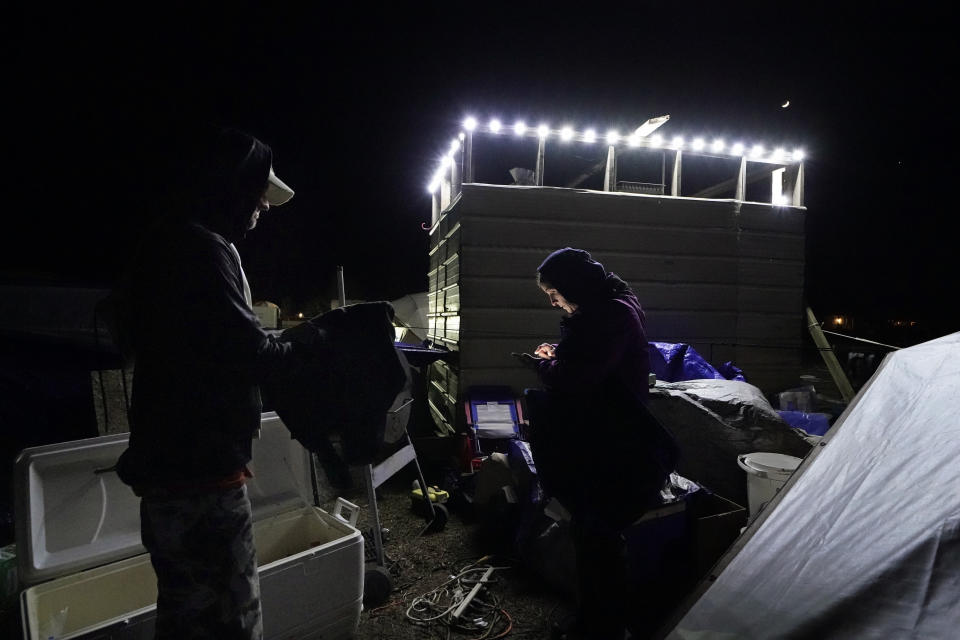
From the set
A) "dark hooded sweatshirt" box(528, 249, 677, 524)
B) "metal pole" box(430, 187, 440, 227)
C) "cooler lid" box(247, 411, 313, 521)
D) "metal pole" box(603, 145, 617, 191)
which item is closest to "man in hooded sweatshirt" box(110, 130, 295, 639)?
"cooler lid" box(247, 411, 313, 521)

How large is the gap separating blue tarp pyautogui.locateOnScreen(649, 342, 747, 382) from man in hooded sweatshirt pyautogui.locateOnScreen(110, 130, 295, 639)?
492cm

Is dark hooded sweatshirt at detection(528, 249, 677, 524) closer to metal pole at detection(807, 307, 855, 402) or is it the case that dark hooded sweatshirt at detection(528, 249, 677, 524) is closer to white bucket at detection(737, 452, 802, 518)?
white bucket at detection(737, 452, 802, 518)

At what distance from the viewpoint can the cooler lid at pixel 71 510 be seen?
2074 millimetres

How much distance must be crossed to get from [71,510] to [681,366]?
548cm

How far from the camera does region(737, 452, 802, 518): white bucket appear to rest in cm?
324

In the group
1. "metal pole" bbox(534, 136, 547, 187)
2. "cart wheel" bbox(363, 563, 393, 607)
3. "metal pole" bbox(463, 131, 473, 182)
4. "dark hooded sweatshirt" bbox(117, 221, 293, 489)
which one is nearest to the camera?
"dark hooded sweatshirt" bbox(117, 221, 293, 489)

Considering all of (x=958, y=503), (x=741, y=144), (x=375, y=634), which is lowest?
(x=375, y=634)

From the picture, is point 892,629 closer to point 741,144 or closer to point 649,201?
point 649,201

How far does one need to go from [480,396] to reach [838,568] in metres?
4.42

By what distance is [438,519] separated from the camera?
13.7 feet

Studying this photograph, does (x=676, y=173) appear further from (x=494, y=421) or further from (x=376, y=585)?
Result: (x=376, y=585)

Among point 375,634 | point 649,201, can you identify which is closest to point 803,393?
point 649,201

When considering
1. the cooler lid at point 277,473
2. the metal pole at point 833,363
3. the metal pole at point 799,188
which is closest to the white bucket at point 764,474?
the cooler lid at point 277,473

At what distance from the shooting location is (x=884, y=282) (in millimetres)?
25609
